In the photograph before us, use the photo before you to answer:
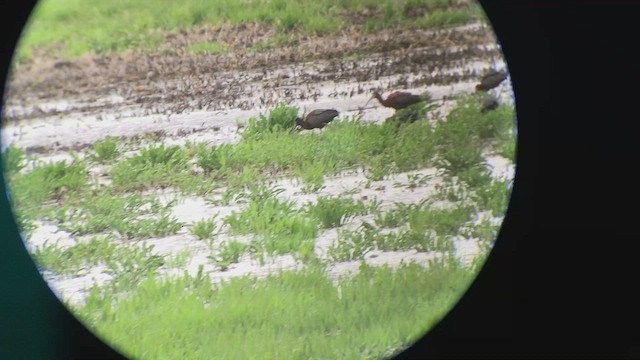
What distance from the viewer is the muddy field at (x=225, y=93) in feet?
6.33

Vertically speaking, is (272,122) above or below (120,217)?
above

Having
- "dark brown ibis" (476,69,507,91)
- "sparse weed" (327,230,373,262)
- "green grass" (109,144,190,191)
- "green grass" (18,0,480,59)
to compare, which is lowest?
"sparse weed" (327,230,373,262)

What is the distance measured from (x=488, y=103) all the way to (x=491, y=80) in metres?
0.06

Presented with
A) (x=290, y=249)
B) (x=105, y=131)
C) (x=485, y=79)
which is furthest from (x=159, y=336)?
(x=485, y=79)

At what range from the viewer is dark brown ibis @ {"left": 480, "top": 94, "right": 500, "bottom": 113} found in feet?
6.90

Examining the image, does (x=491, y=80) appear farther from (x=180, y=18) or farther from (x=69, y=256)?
(x=69, y=256)

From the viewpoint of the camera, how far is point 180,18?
1.97 m

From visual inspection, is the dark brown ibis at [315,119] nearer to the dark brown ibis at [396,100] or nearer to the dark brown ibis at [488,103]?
the dark brown ibis at [396,100]

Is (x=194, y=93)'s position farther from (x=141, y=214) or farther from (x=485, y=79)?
(x=485, y=79)

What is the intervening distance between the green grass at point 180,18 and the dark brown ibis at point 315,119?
213 mm

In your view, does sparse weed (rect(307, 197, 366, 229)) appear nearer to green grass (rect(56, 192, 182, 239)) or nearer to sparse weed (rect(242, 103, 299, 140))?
sparse weed (rect(242, 103, 299, 140))

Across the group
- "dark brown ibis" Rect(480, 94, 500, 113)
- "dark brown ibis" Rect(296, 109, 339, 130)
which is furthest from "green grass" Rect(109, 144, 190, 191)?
"dark brown ibis" Rect(480, 94, 500, 113)

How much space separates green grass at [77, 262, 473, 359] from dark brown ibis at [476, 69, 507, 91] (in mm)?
514

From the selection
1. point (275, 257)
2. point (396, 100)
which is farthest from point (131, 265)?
point (396, 100)
